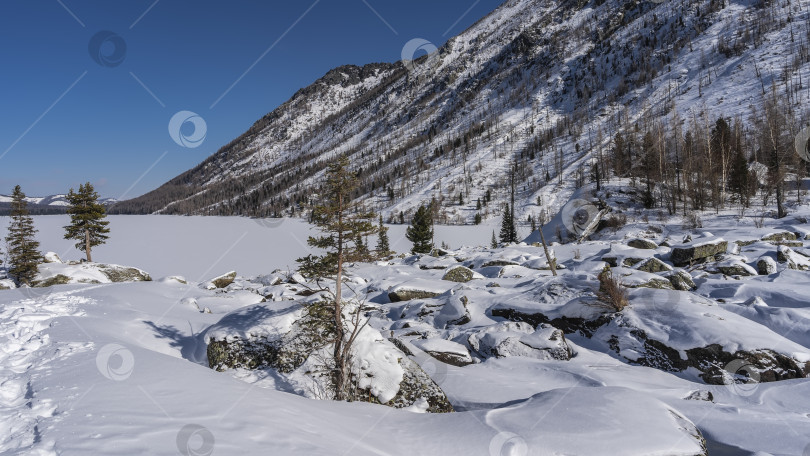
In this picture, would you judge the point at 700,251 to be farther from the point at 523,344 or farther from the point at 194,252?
the point at 194,252

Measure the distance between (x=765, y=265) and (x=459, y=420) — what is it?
56.4 feet

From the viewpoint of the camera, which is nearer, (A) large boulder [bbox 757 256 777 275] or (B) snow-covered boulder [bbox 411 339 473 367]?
(B) snow-covered boulder [bbox 411 339 473 367]

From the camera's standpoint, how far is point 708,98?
100750mm

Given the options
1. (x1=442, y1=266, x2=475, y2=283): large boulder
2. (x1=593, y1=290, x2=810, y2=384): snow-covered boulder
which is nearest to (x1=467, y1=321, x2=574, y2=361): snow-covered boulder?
(x1=593, y1=290, x2=810, y2=384): snow-covered boulder
